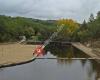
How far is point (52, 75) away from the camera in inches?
1262

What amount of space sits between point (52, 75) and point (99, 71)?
6.12m

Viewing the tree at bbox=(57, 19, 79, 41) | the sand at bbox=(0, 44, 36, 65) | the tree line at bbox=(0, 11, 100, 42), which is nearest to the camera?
the sand at bbox=(0, 44, 36, 65)

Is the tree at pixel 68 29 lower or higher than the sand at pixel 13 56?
higher

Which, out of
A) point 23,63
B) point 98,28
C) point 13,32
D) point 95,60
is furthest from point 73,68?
point 13,32

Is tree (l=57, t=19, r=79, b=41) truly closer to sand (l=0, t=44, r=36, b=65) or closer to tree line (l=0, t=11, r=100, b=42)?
tree line (l=0, t=11, r=100, b=42)

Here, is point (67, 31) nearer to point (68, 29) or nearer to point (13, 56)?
point (68, 29)

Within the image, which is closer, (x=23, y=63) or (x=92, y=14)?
(x=23, y=63)

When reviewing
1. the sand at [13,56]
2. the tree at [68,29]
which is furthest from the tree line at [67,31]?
the sand at [13,56]

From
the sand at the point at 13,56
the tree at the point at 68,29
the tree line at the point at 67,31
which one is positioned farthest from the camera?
the tree at the point at 68,29

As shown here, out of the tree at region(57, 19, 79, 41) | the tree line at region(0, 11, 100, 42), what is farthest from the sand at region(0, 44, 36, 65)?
the tree at region(57, 19, 79, 41)

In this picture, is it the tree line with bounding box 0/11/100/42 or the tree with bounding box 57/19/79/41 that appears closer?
the tree line with bounding box 0/11/100/42

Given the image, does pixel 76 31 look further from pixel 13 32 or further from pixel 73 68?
pixel 73 68

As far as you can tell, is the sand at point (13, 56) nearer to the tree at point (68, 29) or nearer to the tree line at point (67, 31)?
the tree line at point (67, 31)

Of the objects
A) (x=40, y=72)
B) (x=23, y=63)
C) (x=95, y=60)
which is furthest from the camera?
(x=95, y=60)
